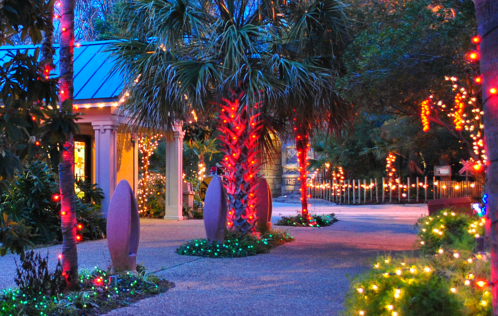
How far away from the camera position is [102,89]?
45.6 feet

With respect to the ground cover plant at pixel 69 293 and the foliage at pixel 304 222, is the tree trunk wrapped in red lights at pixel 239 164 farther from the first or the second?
the foliage at pixel 304 222

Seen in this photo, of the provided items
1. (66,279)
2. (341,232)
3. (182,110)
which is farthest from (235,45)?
(341,232)

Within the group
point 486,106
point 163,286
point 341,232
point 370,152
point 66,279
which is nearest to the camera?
point 486,106

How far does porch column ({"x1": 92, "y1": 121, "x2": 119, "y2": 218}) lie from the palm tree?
3.11m

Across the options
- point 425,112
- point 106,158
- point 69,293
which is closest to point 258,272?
point 69,293

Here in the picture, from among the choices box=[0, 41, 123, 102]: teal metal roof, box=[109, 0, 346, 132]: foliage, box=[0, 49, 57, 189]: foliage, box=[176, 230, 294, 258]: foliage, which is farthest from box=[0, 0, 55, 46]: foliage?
A: box=[0, 41, 123, 102]: teal metal roof

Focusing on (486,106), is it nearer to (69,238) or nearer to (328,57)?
(69,238)

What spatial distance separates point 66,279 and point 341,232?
30.5ft

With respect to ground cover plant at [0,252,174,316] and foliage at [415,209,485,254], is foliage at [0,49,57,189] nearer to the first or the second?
ground cover plant at [0,252,174,316]

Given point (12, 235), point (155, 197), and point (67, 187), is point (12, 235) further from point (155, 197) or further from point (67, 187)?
point (155, 197)

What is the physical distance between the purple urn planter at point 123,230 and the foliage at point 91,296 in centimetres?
53

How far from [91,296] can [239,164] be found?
5.41m

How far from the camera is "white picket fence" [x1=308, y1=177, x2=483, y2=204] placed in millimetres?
26969

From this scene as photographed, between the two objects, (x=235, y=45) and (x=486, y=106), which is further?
(x=235, y=45)
